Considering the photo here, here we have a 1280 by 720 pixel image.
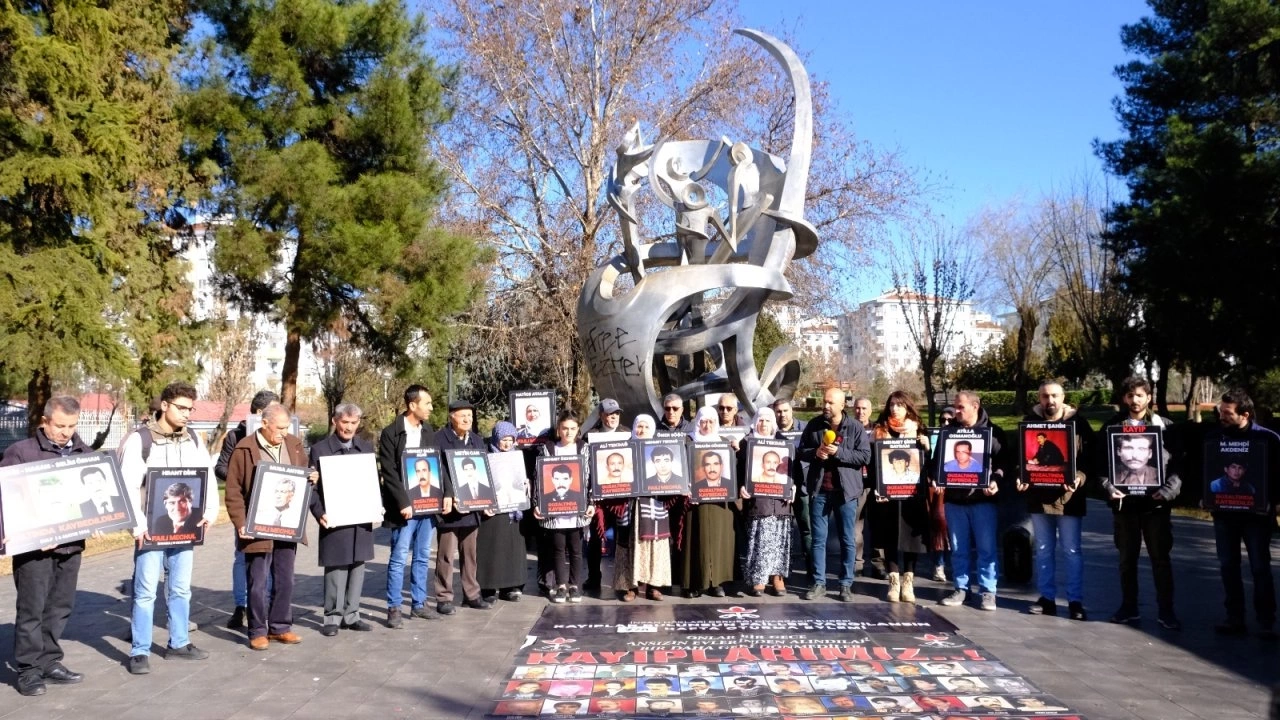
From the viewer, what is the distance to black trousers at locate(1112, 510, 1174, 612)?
686cm

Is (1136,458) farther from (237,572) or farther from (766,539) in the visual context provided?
(237,572)

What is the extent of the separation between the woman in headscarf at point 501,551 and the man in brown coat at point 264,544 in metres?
1.64

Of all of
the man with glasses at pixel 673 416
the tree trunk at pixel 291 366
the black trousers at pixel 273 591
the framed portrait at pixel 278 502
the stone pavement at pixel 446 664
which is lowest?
the stone pavement at pixel 446 664

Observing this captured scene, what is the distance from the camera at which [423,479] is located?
7.23 m

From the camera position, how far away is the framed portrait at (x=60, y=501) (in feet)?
17.4

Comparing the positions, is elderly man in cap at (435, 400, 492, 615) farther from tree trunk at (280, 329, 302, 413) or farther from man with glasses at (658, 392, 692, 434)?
tree trunk at (280, 329, 302, 413)

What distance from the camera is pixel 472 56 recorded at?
73.6 feet

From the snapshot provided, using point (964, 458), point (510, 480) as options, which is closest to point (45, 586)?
point (510, 480)

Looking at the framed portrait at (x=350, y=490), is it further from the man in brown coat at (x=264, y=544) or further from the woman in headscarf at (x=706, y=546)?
the woman in headscarf at (x=706, y=546)

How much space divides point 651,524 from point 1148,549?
379 cm

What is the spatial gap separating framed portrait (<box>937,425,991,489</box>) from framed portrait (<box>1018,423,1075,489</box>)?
0.26 meters

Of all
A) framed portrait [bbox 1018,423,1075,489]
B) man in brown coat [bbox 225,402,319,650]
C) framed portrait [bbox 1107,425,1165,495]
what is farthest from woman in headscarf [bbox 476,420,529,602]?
framed portrait [bbox 1107,425,1165,495]

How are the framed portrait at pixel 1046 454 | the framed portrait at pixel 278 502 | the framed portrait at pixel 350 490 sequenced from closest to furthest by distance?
the framed portrait at pixel 278 502 → the framed portrait at pixel 350 490 → the framed portrait at pixel 1046 454

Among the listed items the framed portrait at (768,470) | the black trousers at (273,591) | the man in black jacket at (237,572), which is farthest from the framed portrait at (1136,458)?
the man in black jacket at (237,572)
